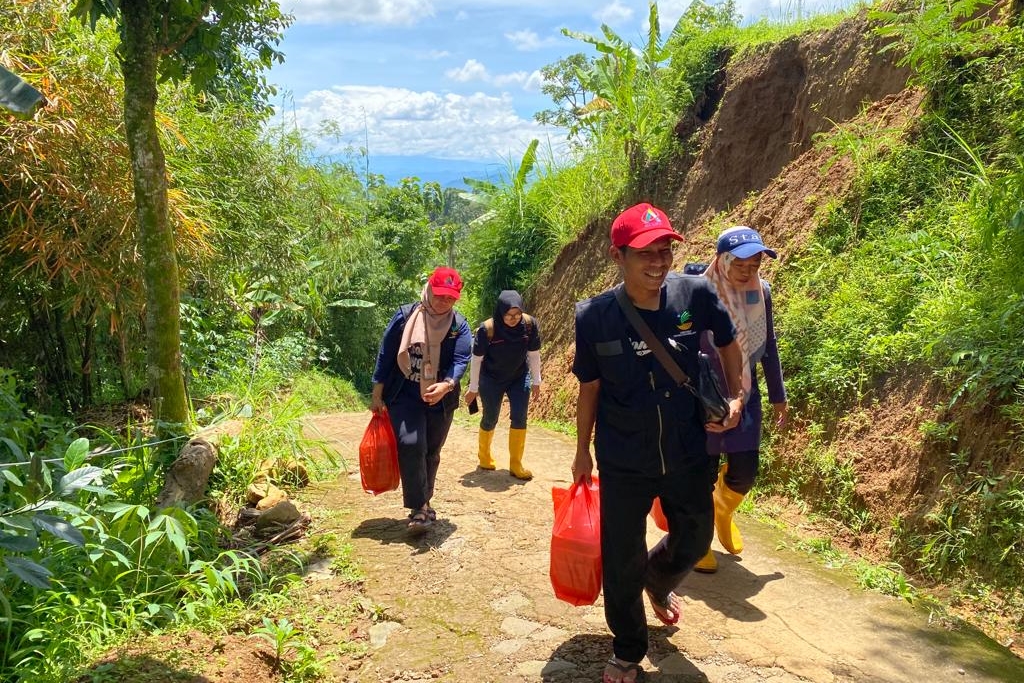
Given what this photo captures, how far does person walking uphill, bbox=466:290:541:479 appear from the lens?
21.6 feet

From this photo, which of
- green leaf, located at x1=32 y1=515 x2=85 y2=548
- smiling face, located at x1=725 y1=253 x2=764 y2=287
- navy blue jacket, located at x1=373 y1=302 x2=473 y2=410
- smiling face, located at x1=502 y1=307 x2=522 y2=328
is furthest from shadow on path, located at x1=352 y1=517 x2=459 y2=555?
green leaf, located at x1=32 y1=515 x2=85 y2=548

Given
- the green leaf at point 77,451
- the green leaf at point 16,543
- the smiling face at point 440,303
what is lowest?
the green leaf at point 16,543

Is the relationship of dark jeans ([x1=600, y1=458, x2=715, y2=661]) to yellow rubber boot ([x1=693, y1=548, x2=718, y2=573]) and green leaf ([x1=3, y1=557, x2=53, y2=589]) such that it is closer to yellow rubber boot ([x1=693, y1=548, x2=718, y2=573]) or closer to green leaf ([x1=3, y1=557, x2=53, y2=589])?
yellow rubber boot ([x1=693, y1=548, x2=718, y2=573])

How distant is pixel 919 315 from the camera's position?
560cm

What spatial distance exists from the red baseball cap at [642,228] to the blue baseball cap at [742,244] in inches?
46.5

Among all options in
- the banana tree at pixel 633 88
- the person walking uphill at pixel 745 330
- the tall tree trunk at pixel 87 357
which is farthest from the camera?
the banana tree at pixel 633 88

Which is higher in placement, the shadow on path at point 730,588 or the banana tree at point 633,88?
the banana tree at point 633,88

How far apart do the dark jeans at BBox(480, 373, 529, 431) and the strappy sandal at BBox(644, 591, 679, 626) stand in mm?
3128

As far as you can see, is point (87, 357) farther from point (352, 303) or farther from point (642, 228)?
point (352, 303)

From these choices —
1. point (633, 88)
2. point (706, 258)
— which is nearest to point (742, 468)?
point (706, 258)

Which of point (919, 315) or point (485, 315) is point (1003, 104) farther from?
point (485, 315)

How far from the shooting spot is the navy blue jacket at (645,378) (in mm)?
3197

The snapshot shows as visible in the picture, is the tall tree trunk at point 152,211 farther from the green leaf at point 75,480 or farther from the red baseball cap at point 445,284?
the green leaf at point 75,480

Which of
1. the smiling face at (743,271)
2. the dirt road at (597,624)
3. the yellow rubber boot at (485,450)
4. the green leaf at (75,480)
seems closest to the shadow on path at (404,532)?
the dirt road at (597,624)
